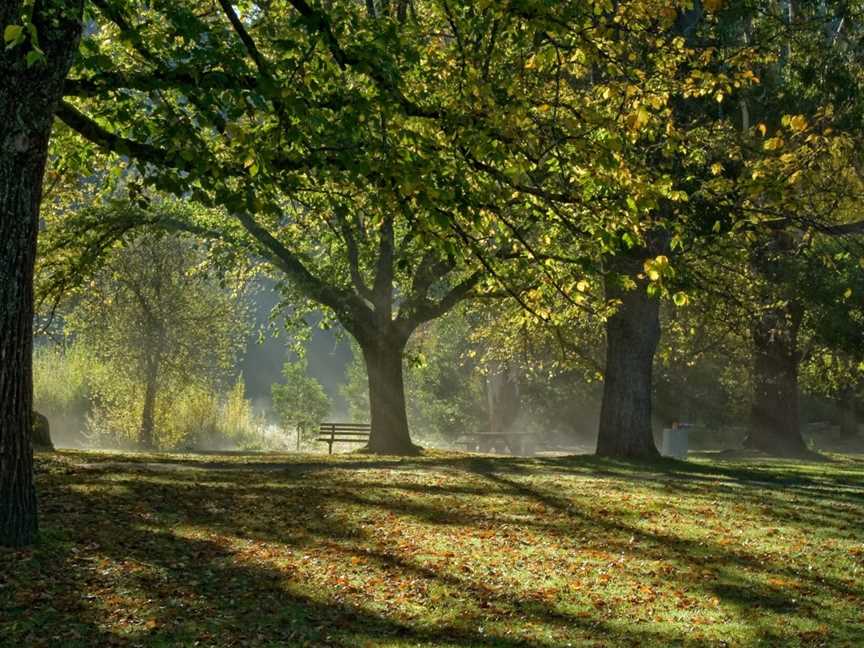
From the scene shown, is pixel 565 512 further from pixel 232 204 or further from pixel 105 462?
pixel 105 462

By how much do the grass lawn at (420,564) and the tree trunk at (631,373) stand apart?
5.75m

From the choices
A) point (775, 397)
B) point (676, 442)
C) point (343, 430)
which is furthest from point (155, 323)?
point (775, 397)

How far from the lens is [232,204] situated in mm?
8969

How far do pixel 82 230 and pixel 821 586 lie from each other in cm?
1617

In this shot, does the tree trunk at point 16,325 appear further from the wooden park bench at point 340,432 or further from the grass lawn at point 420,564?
the wooden park bench at point 340,432

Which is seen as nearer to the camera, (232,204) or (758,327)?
(232,204)

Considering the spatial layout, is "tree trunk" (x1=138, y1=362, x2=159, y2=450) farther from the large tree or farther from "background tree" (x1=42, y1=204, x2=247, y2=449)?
the large tree

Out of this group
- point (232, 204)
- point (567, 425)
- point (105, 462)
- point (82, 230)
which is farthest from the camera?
point (567, 425)

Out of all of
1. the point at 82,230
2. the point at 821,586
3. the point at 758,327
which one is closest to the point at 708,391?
the point at 758,327

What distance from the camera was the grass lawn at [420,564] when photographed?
7398mm

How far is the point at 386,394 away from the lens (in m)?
23.5

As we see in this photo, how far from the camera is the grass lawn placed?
7.40m

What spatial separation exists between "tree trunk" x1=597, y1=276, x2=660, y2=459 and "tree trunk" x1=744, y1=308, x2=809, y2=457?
953cm

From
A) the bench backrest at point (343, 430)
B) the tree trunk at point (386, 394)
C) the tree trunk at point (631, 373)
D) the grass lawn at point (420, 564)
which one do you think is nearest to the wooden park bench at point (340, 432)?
the bench backrest at point (343, 430)
